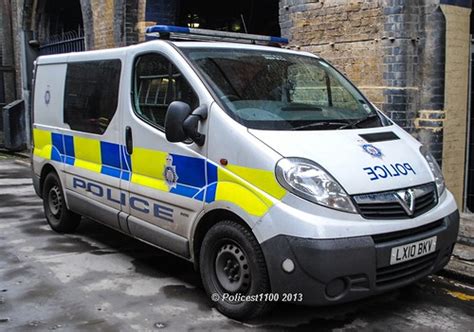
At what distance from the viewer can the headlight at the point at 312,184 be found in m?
3.46

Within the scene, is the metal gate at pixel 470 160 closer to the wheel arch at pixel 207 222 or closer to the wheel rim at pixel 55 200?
the wheel arch at pixel 207 222

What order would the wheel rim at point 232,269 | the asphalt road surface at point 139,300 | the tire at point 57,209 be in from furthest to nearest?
the tire at point 57,209, the asphalt road surface at point 139,300, the wheel rim at point 232,269

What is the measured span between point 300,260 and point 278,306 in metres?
0.83

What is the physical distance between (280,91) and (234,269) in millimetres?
1436

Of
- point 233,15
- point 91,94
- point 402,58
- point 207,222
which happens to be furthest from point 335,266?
point 233,15

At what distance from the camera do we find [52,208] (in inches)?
254

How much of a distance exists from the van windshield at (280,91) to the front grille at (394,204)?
0.68 meters

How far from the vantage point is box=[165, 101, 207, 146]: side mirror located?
3.94m

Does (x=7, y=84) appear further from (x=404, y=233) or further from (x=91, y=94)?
(x=404, y=233)

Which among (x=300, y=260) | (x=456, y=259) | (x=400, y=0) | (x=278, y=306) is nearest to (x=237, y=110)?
(x=300, y=260)

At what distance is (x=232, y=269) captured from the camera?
12.8ft

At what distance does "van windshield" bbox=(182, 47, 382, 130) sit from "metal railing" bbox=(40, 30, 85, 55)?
8442 mm

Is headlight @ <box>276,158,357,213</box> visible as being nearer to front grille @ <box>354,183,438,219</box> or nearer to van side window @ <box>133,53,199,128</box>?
front grille @ <box>354,183,438,219</box>

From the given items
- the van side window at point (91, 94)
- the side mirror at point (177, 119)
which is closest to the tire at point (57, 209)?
the van side window at point (91, 94)
